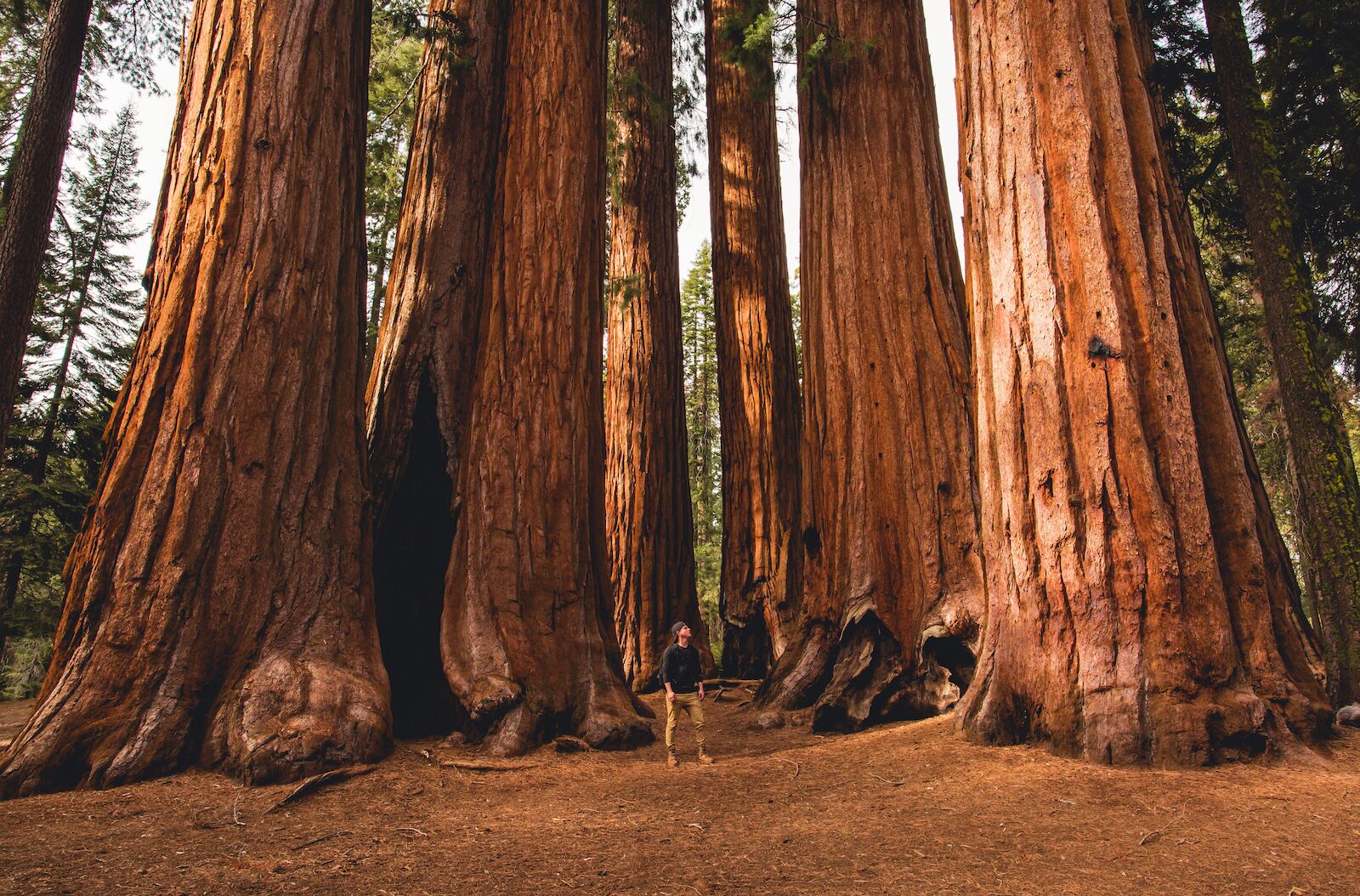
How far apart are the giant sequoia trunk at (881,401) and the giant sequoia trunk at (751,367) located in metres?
1.67

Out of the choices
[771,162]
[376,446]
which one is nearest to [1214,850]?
[376,446]

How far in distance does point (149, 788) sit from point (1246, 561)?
5.31m

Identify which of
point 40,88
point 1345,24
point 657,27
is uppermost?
point 657,27

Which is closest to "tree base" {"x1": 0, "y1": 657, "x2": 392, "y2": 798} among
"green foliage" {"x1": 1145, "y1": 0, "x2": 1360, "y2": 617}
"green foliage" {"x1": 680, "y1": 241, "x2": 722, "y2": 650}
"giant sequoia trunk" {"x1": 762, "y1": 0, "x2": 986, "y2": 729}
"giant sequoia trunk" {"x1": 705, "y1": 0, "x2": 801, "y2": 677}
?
"giant sequoia trunk" {"x1": 762, "y1": 0, "x2": 986, "y2": 729}

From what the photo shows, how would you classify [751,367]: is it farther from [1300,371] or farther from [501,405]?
[1300,371]

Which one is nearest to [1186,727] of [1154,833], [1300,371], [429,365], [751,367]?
[1154,833]

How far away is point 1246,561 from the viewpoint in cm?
388

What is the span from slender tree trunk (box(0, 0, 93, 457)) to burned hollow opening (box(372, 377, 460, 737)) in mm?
4574

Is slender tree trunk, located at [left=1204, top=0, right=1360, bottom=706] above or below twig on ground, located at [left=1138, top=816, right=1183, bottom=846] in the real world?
above

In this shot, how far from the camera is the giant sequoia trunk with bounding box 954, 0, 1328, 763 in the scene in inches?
146

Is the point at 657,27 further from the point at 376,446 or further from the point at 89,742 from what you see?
the point at 89,742

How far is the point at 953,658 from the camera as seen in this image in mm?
5707

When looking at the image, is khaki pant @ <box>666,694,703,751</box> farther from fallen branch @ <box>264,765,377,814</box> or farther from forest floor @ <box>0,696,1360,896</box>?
fallen branch @ <box>264,765,377,814</box>

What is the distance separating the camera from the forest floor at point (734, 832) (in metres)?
2.57
